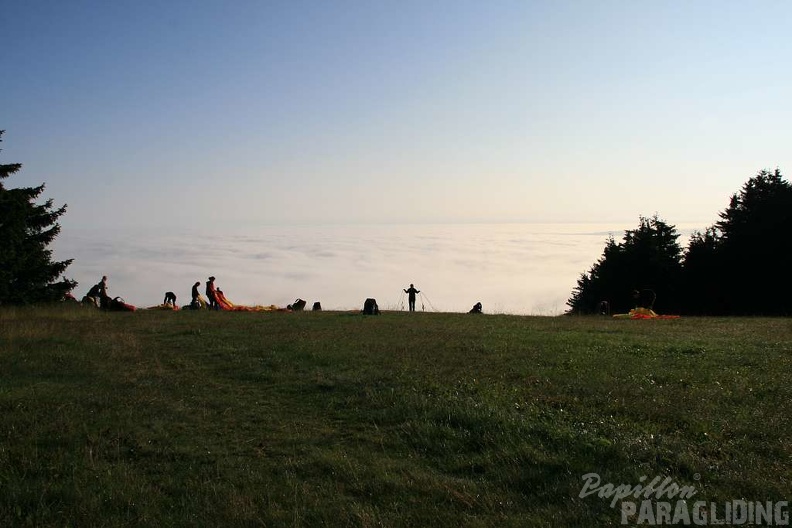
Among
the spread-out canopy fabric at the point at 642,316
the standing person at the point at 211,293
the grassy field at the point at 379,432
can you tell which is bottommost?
the grassy field at the point at 379,432

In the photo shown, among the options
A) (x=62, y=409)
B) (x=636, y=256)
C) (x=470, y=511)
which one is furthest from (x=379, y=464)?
(x=636, y=256)

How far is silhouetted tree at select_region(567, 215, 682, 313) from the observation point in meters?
58.2

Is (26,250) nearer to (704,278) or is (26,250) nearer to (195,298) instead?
(195,298)

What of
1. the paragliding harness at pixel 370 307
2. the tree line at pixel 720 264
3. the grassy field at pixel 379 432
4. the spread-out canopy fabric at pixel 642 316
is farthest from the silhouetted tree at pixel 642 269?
the grassy field at pixel 379 432

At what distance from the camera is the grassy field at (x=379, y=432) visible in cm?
614

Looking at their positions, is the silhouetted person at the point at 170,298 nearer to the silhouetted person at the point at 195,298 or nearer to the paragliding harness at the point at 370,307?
the silhouetted person at the point at 195,298

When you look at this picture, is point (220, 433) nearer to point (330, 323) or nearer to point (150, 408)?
point (150, 408)

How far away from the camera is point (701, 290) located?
53.1 meters

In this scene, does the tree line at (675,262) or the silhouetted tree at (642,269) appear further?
the silhouetted tree at (642,269)

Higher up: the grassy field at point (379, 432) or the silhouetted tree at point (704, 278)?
the silhouetted tree at point (704, 278)

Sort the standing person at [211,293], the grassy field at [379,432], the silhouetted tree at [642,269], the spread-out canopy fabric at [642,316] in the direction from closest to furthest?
the grassy field at [379,432] < the spread-out canopy fabric at [642,316] < the standing person at [211,293] < the silhouetted tree at [642,269]

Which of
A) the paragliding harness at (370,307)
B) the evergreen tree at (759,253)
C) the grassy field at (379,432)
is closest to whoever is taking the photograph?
the grassy field at (379,432)

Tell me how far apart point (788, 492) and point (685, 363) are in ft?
28.0

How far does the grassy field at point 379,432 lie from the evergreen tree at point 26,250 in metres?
18.6
